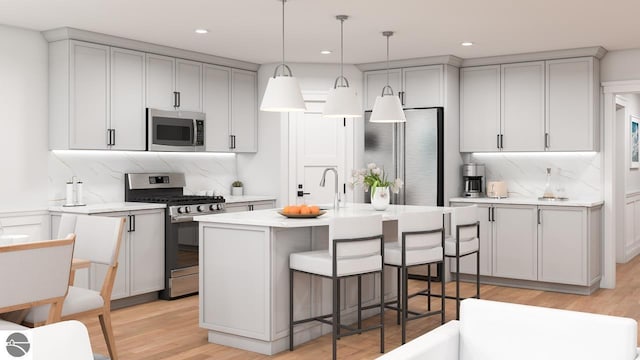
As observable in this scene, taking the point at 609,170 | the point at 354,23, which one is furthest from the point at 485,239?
the point at 354,23

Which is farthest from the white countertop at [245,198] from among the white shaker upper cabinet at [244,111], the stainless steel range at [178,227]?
the white shaker upper cabinet at [244,111]

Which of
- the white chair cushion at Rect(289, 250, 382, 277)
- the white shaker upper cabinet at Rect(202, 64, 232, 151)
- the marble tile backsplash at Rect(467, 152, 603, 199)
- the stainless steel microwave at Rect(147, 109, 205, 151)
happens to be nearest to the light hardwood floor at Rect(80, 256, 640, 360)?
the white chair cushion at Rect(289, 250, 382, 277)

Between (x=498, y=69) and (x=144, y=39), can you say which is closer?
(x=144, y=39)

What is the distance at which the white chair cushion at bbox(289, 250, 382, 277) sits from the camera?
4020 millimetres

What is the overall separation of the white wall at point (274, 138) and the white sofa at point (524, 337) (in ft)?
15.3

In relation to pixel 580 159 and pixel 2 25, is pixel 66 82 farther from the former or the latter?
pixel 580 159

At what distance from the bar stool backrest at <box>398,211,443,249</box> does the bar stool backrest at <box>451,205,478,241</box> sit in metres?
0.25

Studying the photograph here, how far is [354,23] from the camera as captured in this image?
524cm

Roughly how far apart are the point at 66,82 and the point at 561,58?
4.82 metres

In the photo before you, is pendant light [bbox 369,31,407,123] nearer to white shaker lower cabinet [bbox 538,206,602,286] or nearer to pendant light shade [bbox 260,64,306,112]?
pendant light shade [bbox 260,64,306,112]

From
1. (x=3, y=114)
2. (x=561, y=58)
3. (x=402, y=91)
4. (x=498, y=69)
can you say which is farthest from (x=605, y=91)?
(x=3, y=114)

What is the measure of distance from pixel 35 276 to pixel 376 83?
489 cm

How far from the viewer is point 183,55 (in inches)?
251

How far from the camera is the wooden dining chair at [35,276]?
9.56 ft
